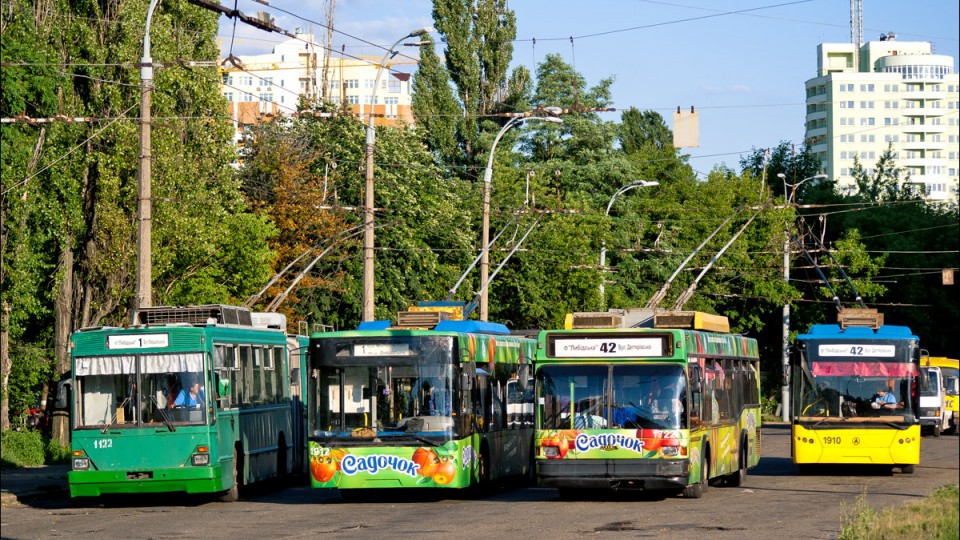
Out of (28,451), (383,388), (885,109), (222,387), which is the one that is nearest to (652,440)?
(383,388)

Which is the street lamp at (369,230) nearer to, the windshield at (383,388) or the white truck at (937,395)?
the windshield at (383,388)

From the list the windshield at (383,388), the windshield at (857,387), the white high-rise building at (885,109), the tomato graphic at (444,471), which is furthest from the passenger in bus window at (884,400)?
the white high-rise building at (885,109)

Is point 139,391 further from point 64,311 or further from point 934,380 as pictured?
point 934,380

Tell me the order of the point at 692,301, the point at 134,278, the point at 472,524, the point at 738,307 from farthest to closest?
the point at 738,307 < the point at 692,301 < the point at 134,278 < the point at 472,524

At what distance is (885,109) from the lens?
16675 centimetres

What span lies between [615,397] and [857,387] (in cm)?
740

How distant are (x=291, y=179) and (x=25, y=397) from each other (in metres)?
15.3

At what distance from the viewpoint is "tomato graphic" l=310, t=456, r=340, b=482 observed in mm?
20641

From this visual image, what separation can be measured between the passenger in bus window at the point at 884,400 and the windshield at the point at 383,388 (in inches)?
336

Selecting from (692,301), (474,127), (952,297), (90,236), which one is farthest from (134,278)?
(952,297)

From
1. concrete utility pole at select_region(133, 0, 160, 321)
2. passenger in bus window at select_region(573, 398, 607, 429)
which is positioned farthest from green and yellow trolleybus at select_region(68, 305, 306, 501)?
passenger in bus window at select_region(573, 398, 607, 429)

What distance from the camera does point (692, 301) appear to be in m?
59.8

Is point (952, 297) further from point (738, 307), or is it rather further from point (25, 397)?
point (25, 397)

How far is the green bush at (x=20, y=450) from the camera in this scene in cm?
2795
